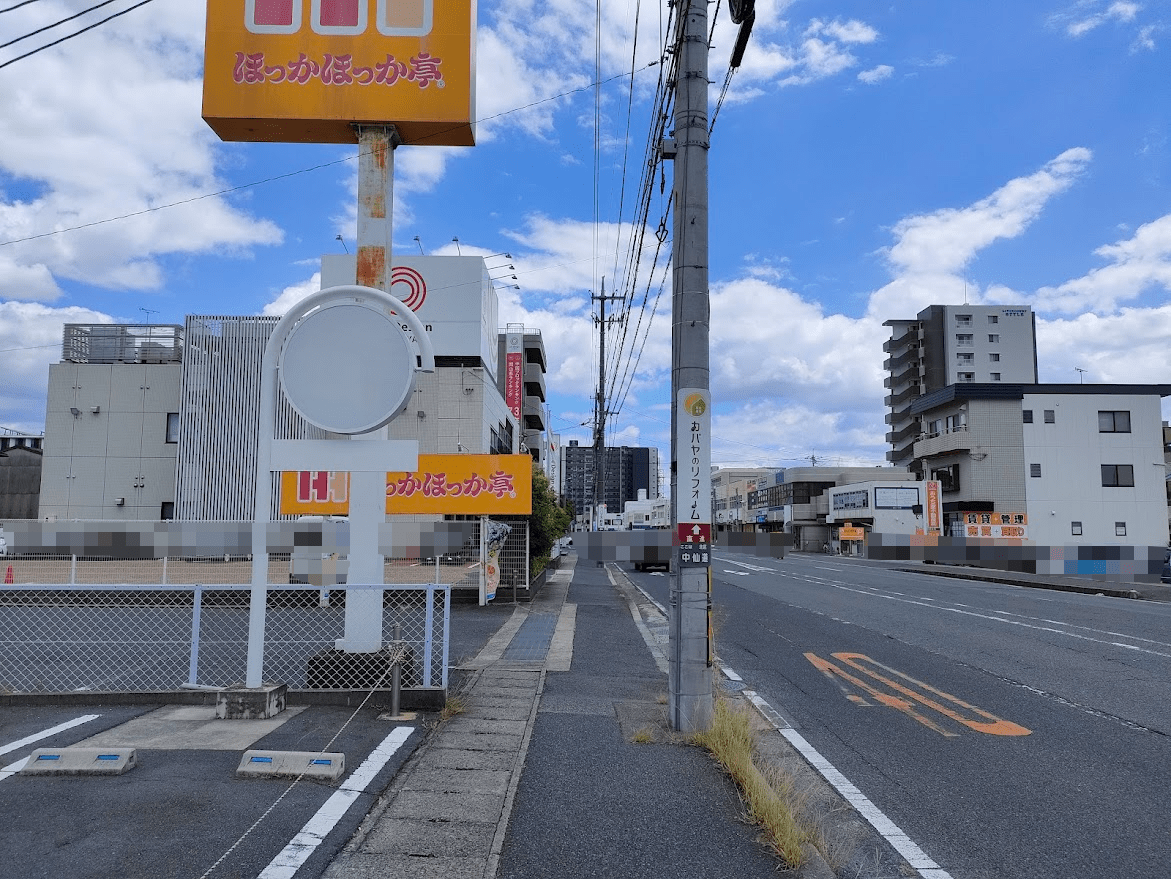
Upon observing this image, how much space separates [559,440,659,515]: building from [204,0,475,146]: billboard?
126909 millimetres

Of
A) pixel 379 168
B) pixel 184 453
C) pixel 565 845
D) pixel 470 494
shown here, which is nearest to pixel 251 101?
pixel 379 168

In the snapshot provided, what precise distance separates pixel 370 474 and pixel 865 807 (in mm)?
5681

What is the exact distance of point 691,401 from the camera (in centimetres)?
743

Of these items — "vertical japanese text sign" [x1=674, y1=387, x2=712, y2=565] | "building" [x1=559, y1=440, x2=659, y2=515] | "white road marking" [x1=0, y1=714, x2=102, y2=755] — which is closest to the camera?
"white road marking" [x1=0, y1=714, x2=102, y2=755]

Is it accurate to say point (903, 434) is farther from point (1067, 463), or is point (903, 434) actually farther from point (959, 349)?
point (1067, 463)

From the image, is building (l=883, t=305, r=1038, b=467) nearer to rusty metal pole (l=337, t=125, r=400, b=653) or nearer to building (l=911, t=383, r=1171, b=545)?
building (l=911, t=383, r=1171, b=545)

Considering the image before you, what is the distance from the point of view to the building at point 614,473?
155625 millimetres

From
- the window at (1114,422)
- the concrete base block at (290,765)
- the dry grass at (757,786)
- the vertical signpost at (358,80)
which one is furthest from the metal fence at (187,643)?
the window at (1114,422)

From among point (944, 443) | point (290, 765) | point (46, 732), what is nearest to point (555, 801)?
point (290, 765)

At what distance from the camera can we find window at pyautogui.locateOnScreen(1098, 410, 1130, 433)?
48.8 metres

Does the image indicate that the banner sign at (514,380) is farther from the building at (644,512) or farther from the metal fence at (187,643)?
the building at (644,512)

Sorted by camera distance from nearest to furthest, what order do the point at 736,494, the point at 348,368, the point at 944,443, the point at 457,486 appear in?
the point at 348,368 < the point at 457,486 < the point at 944,443 < the point at 736,494

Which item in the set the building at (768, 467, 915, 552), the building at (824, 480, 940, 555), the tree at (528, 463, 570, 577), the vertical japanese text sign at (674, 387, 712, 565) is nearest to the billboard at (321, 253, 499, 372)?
the tree at (528, 463, 570, 577)

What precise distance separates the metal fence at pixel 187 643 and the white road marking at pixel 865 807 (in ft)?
10.8
